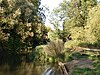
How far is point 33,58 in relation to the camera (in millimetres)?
49438

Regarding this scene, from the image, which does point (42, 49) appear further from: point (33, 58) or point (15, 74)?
point (15, 74)

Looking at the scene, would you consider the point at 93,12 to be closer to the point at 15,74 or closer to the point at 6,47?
the point at 15,74

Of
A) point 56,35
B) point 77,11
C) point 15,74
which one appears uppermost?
point 77,11

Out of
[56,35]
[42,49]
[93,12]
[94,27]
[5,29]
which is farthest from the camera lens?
[56,35]

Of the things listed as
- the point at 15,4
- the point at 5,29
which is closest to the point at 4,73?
the point at 5,29

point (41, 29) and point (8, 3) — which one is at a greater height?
point (8, 3)

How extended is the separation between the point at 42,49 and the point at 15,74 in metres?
15.5

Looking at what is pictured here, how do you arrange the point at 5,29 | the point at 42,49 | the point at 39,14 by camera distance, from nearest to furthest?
the point at 42,49 → the point at 5,29 → the point at 39,14

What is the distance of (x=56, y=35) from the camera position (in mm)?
66625

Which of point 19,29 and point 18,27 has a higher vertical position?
point 18,27

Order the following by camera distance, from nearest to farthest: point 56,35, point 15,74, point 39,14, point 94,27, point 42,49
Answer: point 15,74 → point 94,27 → point 42,49 → point 56,35 → point 39,14

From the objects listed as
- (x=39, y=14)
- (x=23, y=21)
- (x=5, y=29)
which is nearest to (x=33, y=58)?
(x=5, y=29)

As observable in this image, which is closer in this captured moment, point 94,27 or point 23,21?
point 94,27

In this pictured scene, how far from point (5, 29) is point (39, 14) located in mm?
17525
